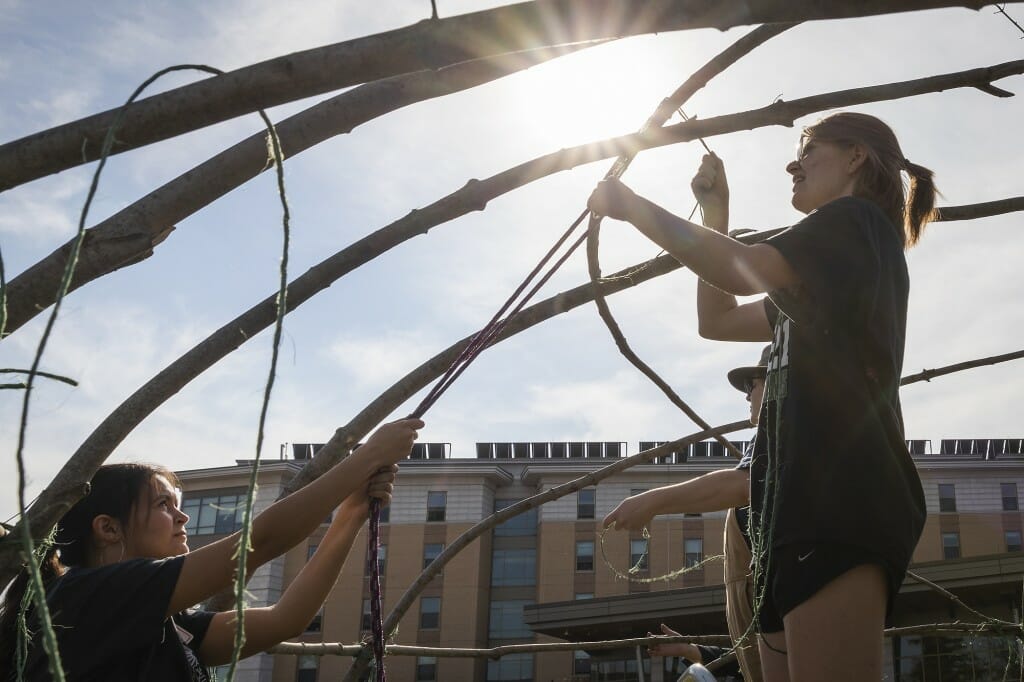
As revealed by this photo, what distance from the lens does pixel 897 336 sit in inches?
53.3

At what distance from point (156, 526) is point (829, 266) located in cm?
136

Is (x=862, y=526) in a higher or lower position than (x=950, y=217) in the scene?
lower

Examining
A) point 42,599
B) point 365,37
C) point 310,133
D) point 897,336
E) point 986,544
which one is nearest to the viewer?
point 42,599

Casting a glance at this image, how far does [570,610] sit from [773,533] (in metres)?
21.9

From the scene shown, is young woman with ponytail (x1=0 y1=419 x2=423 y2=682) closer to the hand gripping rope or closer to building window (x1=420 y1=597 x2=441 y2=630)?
the hand gripping rope

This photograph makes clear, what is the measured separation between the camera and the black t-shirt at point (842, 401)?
4.00ft

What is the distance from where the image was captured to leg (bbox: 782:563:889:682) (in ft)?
3.79

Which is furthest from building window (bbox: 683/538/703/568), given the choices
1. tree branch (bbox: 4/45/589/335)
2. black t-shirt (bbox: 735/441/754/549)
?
tree branch (bbox: 4/45/589/335)

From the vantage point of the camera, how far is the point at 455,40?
2.72 feet

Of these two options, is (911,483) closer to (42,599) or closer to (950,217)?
(950,217)

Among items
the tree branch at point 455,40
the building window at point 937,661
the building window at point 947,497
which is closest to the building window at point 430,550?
→ the building window at point 947,497

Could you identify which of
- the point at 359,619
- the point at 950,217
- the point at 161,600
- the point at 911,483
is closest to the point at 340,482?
the point at 161,600

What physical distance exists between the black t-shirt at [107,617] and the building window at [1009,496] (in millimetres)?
32310

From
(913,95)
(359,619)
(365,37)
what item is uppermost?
(913,95)
